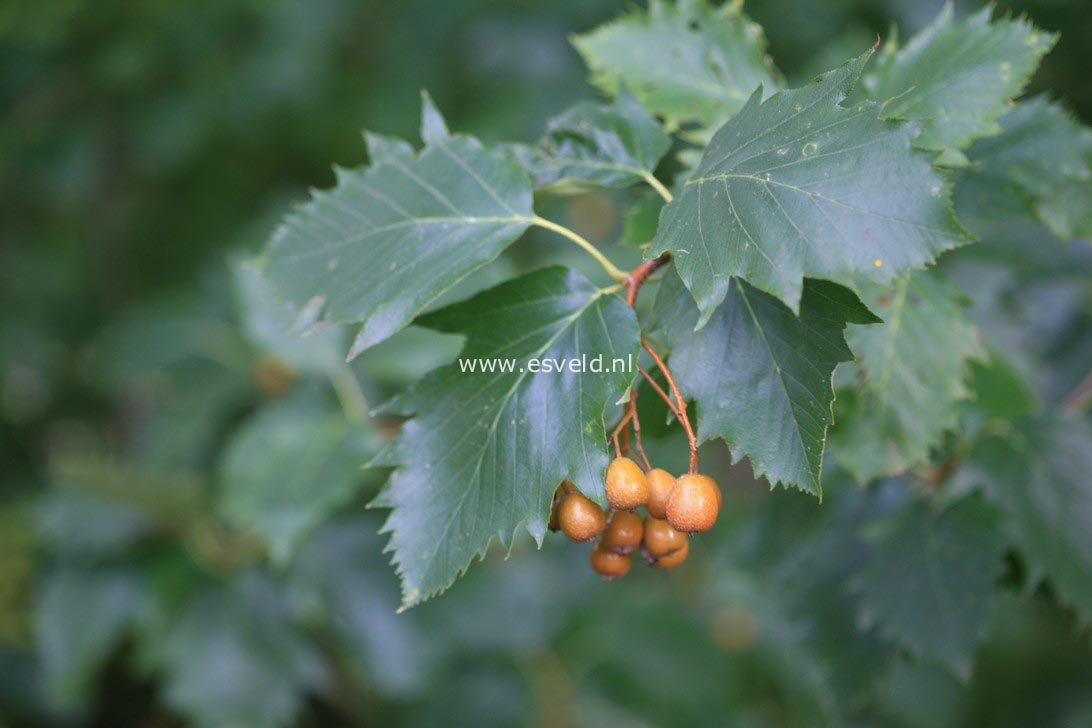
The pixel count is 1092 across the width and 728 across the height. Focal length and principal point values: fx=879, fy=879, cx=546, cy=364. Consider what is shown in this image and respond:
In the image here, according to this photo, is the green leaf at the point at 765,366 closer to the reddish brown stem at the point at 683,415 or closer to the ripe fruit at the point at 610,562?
the reddish brown stem at the point at 683,415

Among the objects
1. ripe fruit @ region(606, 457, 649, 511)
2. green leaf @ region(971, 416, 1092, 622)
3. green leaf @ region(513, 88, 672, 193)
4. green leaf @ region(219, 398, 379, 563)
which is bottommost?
green leaf @ region(219, 398, 379, 563)

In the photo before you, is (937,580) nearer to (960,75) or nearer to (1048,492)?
(1048,492)

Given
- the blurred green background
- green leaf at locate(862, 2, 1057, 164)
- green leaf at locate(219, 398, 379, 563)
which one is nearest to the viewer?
green leaf at locate(862, 2, 1057, 164)

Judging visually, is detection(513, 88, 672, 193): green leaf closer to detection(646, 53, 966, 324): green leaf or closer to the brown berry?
detection(646, 53, 966, 324): green leaf

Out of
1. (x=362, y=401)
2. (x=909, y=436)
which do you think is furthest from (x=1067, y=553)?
(x=362, y=401)

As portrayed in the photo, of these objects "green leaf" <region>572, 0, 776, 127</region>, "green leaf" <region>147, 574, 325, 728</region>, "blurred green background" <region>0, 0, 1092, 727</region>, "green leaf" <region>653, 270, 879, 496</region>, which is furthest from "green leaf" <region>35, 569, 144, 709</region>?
"green leaf" <region>653, 270, 879, 496</region>

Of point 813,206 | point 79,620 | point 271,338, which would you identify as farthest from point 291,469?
point 813,206

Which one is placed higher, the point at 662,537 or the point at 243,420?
the point at 662,537

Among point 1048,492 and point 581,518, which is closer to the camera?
point 581,518
